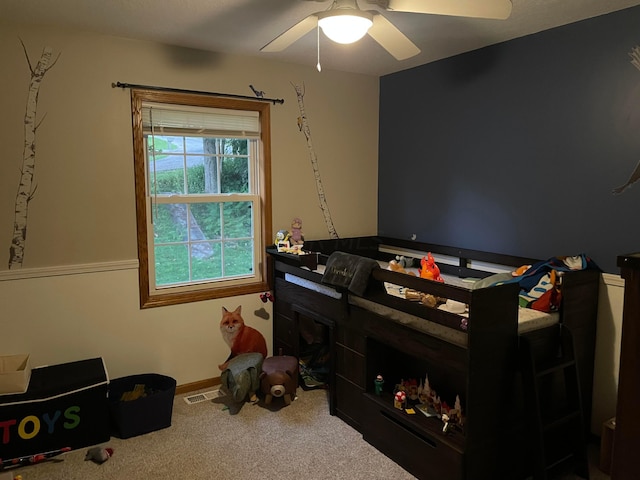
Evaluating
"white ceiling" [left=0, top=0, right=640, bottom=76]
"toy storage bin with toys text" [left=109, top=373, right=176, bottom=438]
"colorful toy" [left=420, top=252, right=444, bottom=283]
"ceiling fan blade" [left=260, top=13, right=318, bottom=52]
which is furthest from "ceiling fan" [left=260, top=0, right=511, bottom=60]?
"toy storage bin with toys text" [left=109, top=373, right=176, bottom=438]

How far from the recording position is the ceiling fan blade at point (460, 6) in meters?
1.64

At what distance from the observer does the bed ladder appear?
6.90 feet

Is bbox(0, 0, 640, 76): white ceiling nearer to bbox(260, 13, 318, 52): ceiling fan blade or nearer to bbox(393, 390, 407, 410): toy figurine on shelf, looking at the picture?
bbox(260, 13, 318, 52): ceiling fan blade

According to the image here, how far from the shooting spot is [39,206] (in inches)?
107

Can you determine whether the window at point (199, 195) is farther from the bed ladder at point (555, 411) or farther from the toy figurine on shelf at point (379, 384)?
the bed ladder at point (555, 411)

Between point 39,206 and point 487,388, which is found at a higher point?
point 39,206

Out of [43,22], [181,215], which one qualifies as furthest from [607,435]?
[43,22]

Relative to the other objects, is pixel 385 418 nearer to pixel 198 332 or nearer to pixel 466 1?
pixel 198 332

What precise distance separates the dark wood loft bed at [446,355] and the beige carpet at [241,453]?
0.13m

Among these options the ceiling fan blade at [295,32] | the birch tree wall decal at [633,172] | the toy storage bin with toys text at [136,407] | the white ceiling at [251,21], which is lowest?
the toy storage bin with toys text at [136,407]

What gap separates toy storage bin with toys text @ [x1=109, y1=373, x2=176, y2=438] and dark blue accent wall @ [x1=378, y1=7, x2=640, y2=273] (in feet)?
6.92

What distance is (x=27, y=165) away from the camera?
268 cm

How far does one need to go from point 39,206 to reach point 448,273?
2600mm

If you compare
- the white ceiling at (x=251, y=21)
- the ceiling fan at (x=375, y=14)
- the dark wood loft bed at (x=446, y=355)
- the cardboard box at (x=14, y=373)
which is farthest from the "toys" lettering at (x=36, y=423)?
the ceiling fan at (x=375, y=14)
